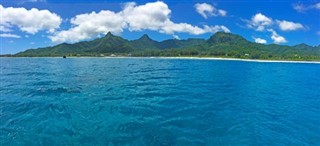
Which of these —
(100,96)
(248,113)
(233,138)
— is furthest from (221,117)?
(100,96)

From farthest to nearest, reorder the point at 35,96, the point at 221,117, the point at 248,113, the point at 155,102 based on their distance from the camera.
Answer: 1. the point at 35,96
2. the point at 155,102
3. the point at 248,113
4. the point at 221,117

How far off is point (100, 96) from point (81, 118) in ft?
20.0

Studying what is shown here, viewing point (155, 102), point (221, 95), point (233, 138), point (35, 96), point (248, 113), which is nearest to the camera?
point (233, 138)

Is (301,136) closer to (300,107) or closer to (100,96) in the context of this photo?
(300,107)

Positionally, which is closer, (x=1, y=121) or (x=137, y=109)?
(x=1, y=121)

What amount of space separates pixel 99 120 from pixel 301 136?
9.70m

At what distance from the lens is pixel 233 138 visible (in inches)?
421

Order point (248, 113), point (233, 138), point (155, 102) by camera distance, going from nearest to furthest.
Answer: point (233, 138) < point (248, 113) < point (155, 102)

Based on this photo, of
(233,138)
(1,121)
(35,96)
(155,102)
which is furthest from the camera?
(35,96)

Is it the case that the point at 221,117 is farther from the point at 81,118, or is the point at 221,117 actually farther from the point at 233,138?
the point at 81,118

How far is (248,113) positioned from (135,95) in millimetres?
8755

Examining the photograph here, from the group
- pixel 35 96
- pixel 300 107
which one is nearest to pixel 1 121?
pixel 35 96

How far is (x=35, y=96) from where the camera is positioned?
18.9 metres

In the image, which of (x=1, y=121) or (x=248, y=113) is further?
(x=248, y=113)
